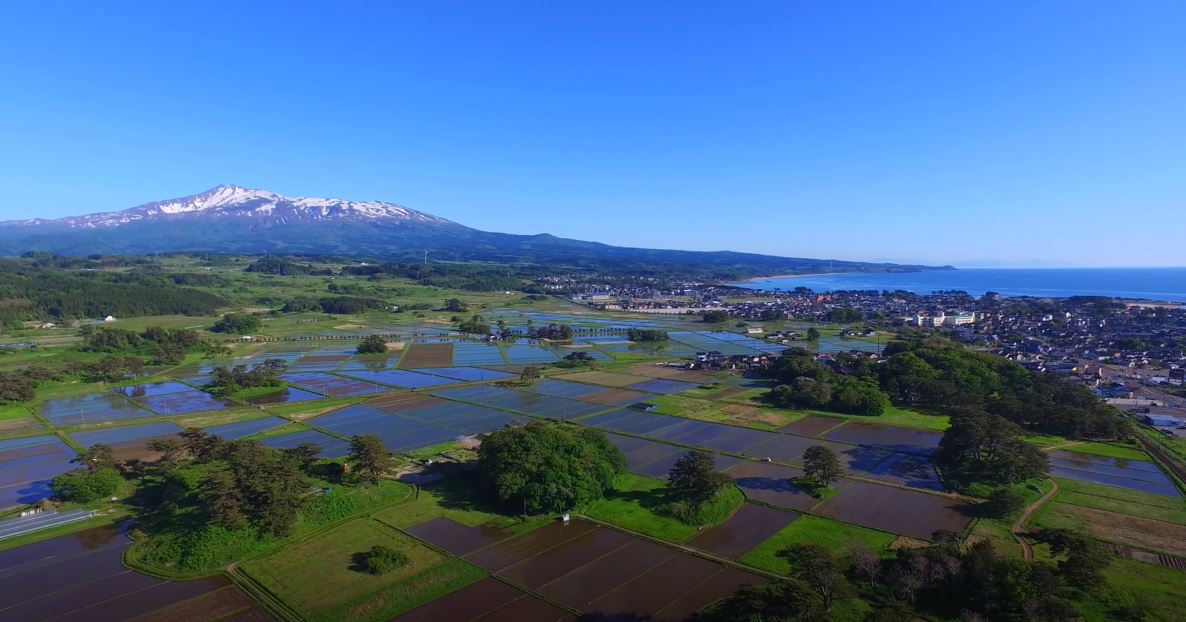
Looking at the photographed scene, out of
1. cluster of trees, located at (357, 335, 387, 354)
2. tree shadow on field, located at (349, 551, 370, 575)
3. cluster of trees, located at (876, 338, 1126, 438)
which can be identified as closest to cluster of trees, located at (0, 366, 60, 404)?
cluster of trees, located at (357, 335, 387, 354)

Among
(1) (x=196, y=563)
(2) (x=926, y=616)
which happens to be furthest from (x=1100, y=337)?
(1) (x=196, y=563)

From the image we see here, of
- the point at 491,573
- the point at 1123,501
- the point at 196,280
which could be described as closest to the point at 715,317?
the point at 1123,501

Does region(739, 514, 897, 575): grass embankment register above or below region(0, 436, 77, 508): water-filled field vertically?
above

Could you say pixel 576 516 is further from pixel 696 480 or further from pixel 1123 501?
pixel 1123 501

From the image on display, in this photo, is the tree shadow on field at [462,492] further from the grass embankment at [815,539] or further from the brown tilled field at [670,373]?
the brown tilled field at [670,373]

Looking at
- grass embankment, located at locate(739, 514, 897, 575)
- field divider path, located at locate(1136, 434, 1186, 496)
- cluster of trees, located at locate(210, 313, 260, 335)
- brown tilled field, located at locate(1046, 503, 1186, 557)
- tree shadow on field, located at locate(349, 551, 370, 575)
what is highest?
field divider path, located at locate(1136, 434, 1186, 496)

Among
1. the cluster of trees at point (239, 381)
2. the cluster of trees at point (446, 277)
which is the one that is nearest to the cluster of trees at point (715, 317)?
the cluster of trees at point (239, 381)

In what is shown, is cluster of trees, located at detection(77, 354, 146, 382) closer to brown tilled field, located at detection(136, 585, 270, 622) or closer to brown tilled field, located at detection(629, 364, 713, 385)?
brown tilled field, located at detection(136, 585, 270, 622)
